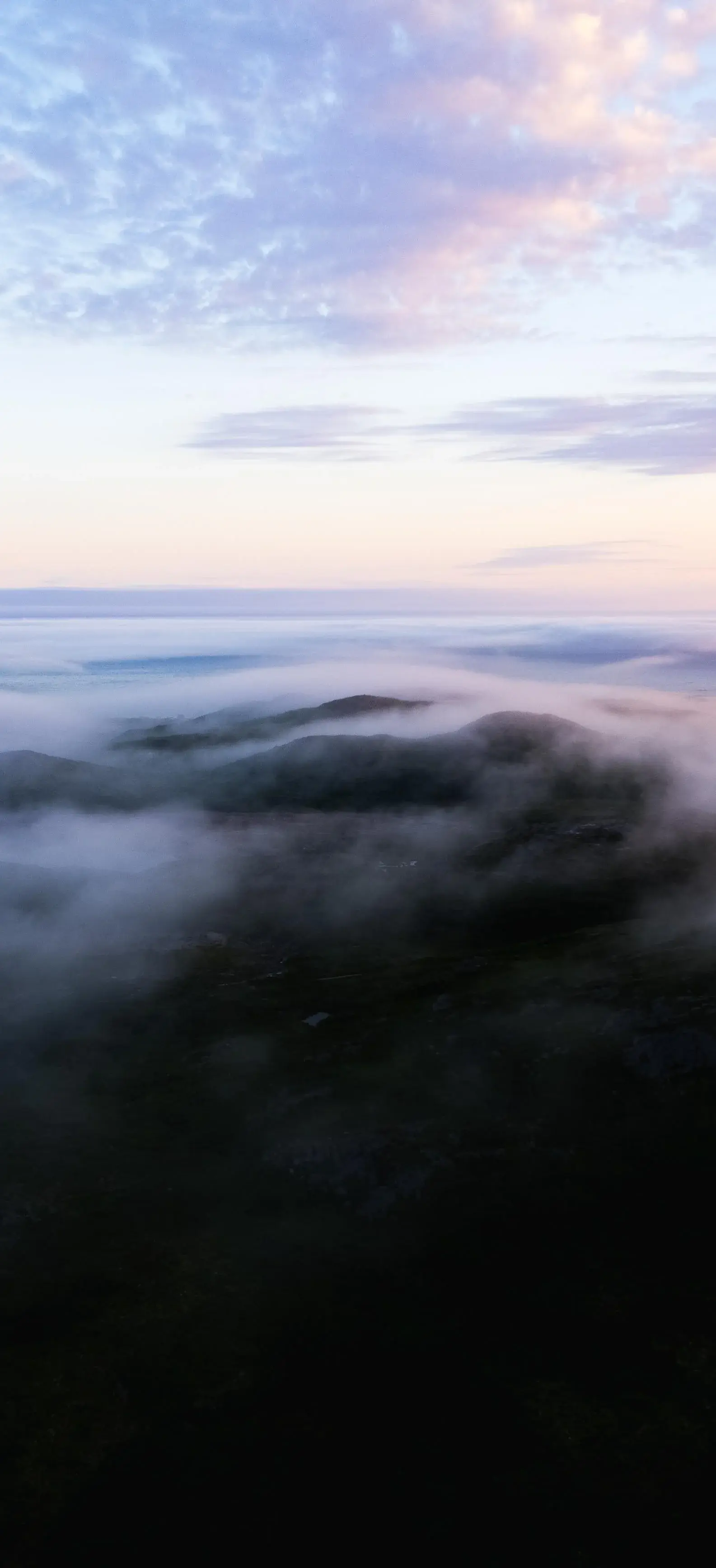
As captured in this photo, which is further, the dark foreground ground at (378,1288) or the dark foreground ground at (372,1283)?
the dark foreground ground at (378,1288)

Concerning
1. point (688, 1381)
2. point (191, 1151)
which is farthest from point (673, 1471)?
point (191, 1151)

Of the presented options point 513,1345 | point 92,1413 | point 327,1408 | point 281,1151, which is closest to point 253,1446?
point 327,1408

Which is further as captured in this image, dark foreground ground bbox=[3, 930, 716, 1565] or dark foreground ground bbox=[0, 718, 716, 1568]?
dark foreground ground bbox=[3, 930, 716, 1565]

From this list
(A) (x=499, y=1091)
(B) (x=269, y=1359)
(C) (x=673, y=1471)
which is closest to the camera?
(C) (x=673, y=1471)

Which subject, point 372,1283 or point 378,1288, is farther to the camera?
point 372,1283

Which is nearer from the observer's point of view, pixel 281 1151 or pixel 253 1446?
pixel 253 1446

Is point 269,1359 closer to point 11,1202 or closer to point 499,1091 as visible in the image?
point 11,1202

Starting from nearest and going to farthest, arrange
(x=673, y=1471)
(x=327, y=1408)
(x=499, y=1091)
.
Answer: (x=673, y=1471)
(x=327, y=1408)
(x=499, y=1091)
